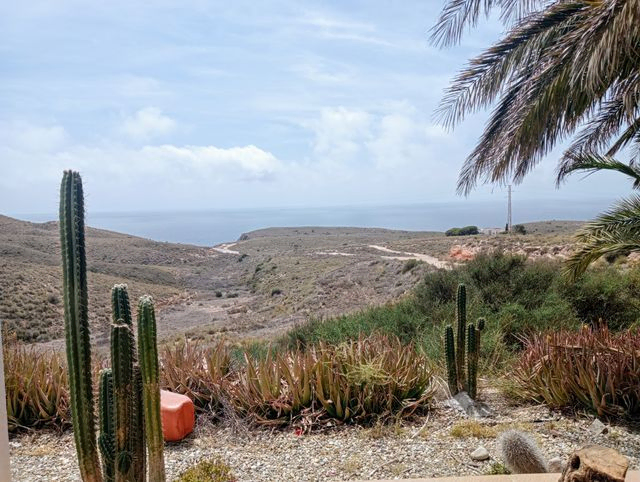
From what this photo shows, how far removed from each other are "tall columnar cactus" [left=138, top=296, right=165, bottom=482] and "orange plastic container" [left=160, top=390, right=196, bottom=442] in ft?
5.44

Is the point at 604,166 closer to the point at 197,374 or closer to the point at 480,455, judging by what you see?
the point at 480,455

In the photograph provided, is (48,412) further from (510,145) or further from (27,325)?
(27,325)

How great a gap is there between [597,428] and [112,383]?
4.08 metres

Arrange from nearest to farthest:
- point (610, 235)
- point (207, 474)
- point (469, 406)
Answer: point (207, 474), point (469, 406), point (610, 235)

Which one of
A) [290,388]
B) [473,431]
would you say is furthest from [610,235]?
[290,388]

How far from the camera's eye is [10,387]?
19.0 feet

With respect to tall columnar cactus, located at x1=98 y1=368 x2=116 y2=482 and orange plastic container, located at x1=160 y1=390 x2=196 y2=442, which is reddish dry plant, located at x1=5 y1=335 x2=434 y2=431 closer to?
orange plastic container, located at x1=160 y1=390 x2=196 y2=442

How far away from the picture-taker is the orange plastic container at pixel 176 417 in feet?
16.8

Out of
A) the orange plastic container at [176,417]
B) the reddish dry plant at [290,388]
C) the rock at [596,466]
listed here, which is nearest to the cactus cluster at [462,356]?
the reddish dry plant at [290,388]

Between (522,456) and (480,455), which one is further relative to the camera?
(480,455)

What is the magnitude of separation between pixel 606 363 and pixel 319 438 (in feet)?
9.25

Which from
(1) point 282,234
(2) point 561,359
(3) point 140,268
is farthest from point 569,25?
(1) point 282,234

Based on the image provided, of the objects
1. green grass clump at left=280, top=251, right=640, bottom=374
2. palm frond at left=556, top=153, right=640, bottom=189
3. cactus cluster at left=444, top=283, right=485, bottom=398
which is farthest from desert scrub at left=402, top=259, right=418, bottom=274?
cactus cluster at left=444, top=283, right=485, bottom=398

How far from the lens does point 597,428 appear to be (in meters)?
5.01
